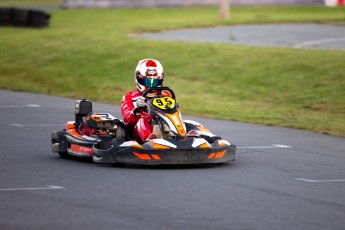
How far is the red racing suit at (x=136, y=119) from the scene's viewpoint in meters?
9.83

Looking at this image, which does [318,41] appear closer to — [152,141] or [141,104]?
[141,104]

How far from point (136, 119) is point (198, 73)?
970cm

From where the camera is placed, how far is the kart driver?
985 centimetres

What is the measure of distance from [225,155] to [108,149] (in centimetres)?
123

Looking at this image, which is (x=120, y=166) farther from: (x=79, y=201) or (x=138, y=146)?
(x=79, y=201)

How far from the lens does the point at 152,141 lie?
938 cm

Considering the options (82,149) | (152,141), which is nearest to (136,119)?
(82,149)

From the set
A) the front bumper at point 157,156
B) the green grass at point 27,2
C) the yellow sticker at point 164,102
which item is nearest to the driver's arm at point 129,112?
the yellow sticker at point 164,102

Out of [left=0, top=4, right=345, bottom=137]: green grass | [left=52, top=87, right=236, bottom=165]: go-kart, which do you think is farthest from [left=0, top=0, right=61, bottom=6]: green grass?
[left=52, top=87, right=236, bottom=165]: go-kart

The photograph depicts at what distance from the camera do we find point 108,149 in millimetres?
9461

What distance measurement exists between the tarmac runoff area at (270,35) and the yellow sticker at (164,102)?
1397cm

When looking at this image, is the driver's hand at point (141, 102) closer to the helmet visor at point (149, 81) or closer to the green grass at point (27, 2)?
the helmet visor at point (149, 81)

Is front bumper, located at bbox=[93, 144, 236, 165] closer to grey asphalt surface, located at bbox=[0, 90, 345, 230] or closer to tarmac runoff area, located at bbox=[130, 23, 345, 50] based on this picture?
grey asphalt surface, located at bbox=[0, 90, 345, 230]

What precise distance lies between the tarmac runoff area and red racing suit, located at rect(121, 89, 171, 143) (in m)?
13.7
